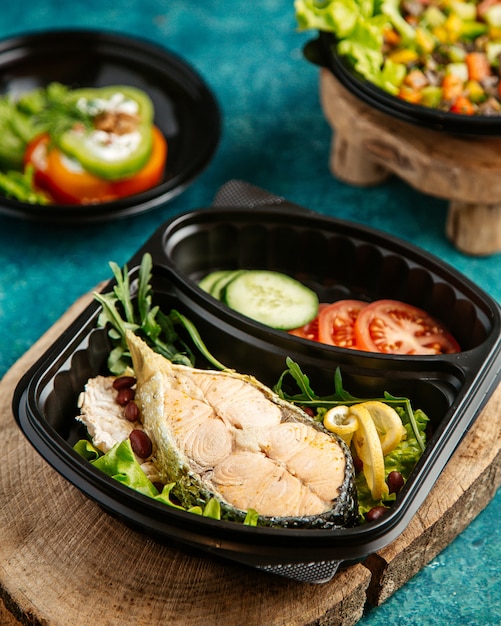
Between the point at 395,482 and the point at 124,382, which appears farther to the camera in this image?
the point at 124,382

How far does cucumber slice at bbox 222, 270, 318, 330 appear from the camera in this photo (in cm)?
366

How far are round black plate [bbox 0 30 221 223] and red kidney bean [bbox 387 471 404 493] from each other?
263cm

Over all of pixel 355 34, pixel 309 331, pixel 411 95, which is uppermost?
pixel 355 34

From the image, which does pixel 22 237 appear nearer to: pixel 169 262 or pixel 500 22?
pixel 169 262

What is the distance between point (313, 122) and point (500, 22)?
49.2 inches

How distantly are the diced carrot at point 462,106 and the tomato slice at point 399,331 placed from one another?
1.19m

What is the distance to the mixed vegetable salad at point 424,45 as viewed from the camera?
4.38m

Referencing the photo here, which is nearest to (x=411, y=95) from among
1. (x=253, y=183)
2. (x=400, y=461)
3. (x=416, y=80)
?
(x=416, y=80)

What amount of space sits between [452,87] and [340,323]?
1.54 m

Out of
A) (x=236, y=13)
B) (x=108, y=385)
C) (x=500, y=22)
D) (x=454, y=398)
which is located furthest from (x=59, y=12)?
(x=454, y=398)

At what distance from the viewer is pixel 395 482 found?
2979 millimetres

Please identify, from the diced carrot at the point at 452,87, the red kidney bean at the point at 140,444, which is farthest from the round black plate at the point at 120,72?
the red kidney bean at the point at 140,444

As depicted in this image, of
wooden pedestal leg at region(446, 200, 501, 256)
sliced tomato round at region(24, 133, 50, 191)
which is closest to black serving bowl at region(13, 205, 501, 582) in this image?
wooden pedestal leg at region(446, 200, 501, 256)

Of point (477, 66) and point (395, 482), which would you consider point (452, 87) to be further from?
point (395, 482)
